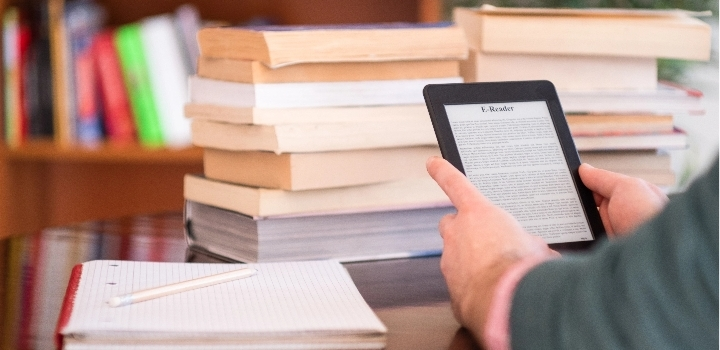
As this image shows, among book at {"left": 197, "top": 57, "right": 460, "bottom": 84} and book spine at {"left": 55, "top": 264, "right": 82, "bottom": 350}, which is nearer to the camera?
book spine at {"left": 55, "top": 264, "right": 82, "bottom": 350}

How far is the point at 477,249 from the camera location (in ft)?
1.94

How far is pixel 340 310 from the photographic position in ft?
1.95

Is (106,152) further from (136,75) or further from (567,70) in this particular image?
(567,70)

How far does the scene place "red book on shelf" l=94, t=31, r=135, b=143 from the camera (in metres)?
1.91

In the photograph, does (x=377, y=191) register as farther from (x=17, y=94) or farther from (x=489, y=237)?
(x=17, y=94)

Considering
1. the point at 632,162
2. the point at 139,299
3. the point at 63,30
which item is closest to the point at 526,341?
the point at 139,299

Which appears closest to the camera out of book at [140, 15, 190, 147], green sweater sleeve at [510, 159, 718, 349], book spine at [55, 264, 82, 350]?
green sweater sleeve at [510, 159, 718, 349]

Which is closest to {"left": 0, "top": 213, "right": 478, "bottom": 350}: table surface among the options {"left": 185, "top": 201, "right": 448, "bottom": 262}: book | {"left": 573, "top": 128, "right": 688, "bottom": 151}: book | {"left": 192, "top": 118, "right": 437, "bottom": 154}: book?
{"left": 185, "top": 201, "right": 448, "bottom": 262}: book

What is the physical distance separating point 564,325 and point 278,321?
19cm

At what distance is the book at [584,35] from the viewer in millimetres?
971

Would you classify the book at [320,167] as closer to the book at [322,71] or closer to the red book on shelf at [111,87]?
the book at [322,71]

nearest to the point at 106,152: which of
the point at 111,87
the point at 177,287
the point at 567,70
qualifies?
the point at 111,87

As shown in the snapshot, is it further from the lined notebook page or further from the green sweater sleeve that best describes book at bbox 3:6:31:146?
the green sweater sleeve

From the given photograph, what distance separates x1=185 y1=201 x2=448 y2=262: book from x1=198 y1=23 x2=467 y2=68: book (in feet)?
0.53
